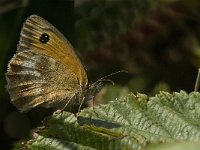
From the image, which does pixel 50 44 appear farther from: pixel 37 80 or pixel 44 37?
pixel 37 80

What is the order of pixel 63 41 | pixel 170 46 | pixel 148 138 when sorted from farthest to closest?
1. pixel 170 46
2. pixel 63 41
3. pixel 148 138

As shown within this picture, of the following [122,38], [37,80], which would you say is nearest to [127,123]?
[37,80]

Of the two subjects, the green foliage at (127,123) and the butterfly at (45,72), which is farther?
the butterfly at (45,72)

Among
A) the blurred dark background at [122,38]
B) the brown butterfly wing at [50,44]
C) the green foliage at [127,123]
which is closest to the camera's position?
the green foliage at [127,123]

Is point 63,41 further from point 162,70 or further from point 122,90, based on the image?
point 162,70

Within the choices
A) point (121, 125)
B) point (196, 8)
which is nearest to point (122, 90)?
point (196, 8)

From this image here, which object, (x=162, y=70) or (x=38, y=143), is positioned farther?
(x=162, y=70)

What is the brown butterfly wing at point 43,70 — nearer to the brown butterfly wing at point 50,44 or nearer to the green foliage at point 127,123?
the brown butterfly wing at point 50,44

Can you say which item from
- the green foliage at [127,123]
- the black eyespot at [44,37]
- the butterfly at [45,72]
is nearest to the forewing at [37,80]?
the butterfly at [45,72]
